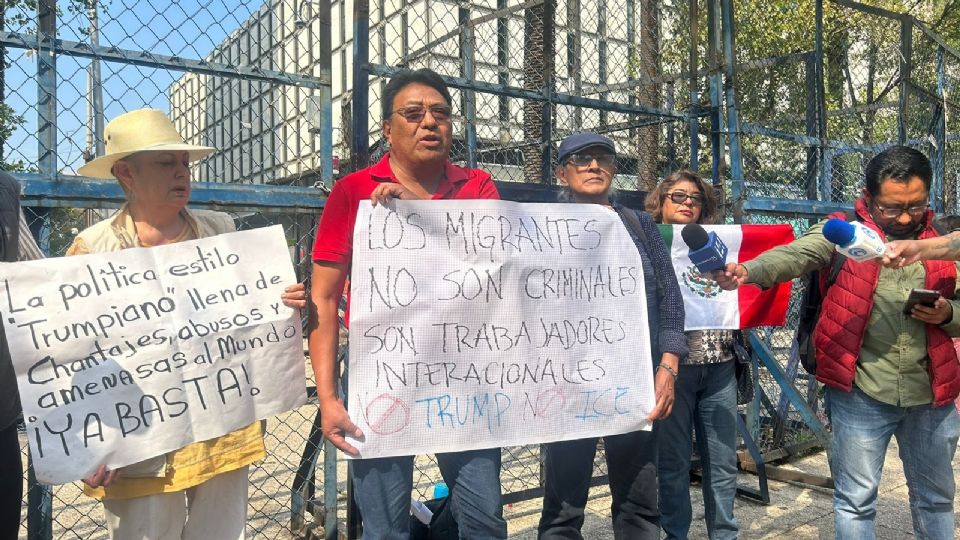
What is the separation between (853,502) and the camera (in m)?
2.84

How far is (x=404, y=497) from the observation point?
2322 mm

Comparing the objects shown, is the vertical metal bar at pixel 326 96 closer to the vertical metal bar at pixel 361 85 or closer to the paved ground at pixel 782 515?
the vertical metal bar at pixel 361 85

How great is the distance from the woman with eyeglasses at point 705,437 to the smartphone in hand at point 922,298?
91cm

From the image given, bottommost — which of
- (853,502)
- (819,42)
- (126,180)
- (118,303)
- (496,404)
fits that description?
(853,502)

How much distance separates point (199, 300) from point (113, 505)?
0.68 metres

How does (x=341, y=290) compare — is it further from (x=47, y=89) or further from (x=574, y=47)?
(x=574, y=47)

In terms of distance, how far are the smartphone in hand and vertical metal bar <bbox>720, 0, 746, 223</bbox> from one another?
1836 millimetres

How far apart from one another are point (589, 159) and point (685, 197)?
0.89 m

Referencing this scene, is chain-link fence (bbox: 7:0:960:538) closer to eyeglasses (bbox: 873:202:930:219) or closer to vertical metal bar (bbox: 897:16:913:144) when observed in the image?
vertical metal bar (bbox: 897:16:913:144)

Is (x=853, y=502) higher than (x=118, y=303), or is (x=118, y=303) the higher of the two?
(x=118, y=303)

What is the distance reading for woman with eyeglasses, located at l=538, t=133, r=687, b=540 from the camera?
2742mm

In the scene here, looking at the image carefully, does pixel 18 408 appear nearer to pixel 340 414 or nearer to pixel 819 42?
pixel 340 414

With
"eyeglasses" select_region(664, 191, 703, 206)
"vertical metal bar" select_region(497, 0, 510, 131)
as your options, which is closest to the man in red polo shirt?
"eyeglasses" select_region(664, 191, 703, 206)

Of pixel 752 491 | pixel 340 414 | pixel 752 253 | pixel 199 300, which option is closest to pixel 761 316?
pixel 752 253
